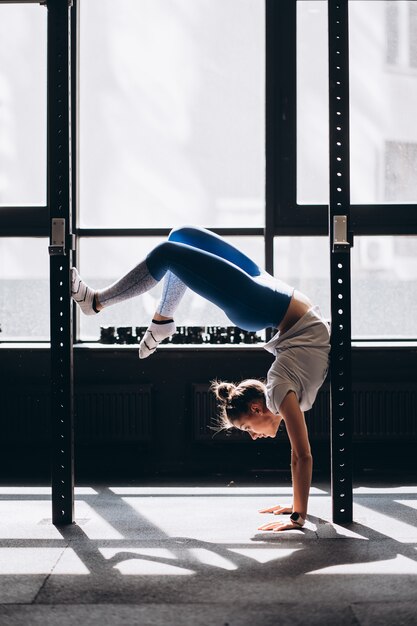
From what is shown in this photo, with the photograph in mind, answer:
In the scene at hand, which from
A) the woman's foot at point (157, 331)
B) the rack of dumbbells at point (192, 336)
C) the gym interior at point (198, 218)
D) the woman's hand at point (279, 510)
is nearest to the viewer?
the woman's foot at point (157, 331)

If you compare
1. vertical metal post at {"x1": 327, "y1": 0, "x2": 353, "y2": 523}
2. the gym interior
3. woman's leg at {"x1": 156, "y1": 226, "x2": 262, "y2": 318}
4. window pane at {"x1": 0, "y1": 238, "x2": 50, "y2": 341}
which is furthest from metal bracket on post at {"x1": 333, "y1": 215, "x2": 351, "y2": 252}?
window pane at {"x1": 0, "y1": 238, "x2": 50, "y2": 341}

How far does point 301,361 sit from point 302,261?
168 centimetres

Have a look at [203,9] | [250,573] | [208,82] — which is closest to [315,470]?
[250,573]

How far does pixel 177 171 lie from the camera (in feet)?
16.6

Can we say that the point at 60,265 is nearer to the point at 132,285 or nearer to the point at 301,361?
the point at 132,285

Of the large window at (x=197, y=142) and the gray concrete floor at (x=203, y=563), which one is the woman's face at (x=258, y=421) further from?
the large window at (x=197, y=142)

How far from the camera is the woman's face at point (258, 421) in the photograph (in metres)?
3.44

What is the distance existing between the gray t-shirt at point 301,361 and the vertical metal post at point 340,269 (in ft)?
0.24

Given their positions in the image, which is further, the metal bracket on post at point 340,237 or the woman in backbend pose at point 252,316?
the metal bracket on post at point 340,237

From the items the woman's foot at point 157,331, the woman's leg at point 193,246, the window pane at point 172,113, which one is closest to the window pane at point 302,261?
the window pane at point 172,113

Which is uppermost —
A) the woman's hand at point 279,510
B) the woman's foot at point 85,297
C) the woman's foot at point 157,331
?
the woman's foot at point 85,297

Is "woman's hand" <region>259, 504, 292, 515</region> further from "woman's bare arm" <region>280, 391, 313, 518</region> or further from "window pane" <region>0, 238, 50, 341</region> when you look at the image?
"window pane" <region>0, 238, 50, 341</region>

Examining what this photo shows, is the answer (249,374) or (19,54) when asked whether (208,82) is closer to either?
(19,54)

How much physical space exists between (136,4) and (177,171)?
1.09m
